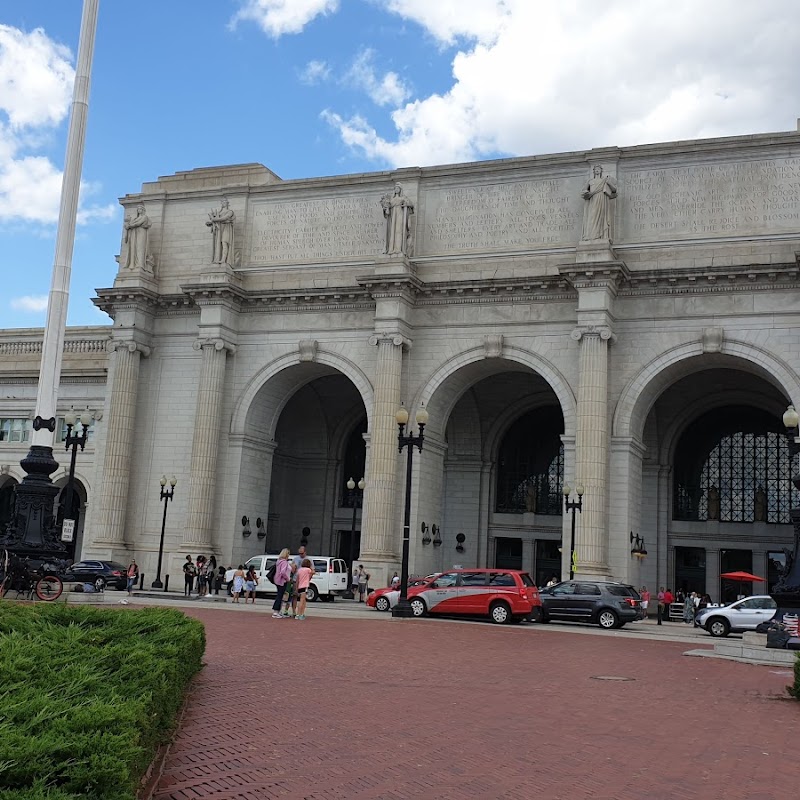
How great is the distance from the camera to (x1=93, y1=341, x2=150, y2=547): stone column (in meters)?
44.6

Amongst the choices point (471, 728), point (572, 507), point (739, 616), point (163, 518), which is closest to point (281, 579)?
point (572, 507)

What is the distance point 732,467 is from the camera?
4788 centimetres

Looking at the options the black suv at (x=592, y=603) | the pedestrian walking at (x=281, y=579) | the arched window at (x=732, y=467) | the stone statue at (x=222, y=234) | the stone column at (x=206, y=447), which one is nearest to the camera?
the pedestrian walking at (x=281, y=579)

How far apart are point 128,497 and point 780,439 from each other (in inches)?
1209

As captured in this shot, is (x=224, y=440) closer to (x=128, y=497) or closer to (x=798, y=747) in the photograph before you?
(x=128, y=497)

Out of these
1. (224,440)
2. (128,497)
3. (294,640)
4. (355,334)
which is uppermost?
(355,334)

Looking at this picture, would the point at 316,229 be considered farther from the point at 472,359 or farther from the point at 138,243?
the point at 472,359

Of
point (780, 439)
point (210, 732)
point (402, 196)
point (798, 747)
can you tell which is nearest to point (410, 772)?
point (210, 732)

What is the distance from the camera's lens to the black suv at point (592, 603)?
31.9 m

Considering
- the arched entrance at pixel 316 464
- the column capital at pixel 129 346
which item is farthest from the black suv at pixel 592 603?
the column capital at pixel 129 346

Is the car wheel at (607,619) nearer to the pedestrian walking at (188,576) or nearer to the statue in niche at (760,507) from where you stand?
the pedestrian walking at (188,576)

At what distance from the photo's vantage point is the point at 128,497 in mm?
45531

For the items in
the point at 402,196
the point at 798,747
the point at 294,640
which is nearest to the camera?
the point at 798,747

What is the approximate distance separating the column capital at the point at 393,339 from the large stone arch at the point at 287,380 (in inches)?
73.9
